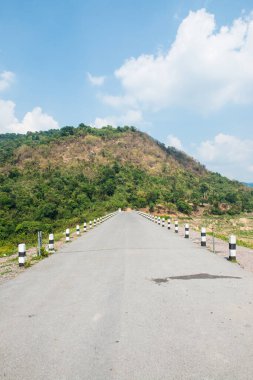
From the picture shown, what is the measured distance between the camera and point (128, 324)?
554 centimetres

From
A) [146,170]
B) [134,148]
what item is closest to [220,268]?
[146,170]

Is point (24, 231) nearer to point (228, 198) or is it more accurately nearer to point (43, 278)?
point (43, 278)

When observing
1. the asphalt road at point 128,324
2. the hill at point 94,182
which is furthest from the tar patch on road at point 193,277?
the hill at point 94,182

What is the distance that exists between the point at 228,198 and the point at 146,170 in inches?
1244

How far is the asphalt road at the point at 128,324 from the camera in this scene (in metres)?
4.10

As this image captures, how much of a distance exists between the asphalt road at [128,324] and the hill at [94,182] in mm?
37225

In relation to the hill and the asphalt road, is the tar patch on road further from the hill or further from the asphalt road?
the hill

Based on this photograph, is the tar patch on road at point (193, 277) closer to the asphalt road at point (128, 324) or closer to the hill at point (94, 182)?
the asphalt road at point (128, 324)

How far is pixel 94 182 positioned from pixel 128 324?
92617 mm

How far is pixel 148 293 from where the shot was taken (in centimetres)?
753

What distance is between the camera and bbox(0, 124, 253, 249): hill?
6272 centimetres

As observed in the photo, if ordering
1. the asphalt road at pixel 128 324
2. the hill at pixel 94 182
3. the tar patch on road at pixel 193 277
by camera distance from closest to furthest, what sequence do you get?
the asphalt road at pixel 128 324 → the tar patch on road at pixel 193 277 → the hill at pixel 94 182

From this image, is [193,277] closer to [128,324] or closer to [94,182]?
Result: [128,324]

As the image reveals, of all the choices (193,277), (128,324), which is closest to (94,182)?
(193,277)
